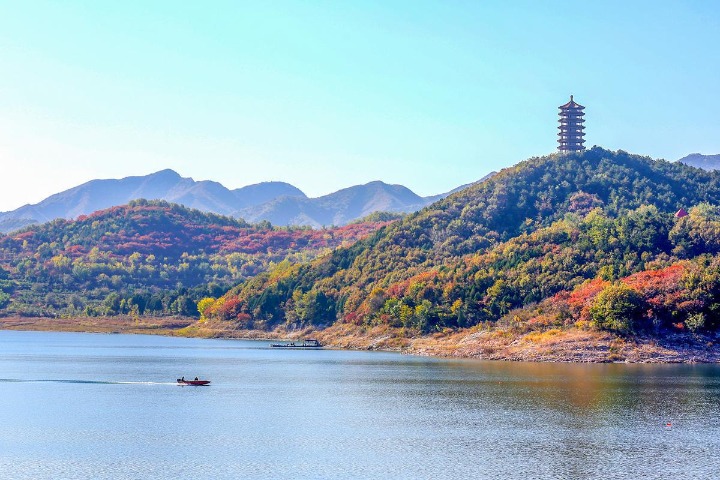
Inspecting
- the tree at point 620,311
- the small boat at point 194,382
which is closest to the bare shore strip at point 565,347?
the tree at point 620,311

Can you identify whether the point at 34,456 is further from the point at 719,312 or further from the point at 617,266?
the point at 617,266

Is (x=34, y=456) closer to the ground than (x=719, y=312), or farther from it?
closer to the ground

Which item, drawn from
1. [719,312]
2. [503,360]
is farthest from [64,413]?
[719,312]

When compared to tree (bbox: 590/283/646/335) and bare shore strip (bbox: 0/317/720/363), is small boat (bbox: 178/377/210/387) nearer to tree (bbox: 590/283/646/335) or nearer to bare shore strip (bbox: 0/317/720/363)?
bare shore strip (bbox: 0/317/720/363)

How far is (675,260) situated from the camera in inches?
6663

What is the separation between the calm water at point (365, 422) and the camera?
6128 cm

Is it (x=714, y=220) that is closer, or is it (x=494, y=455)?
(x=494, y=455)

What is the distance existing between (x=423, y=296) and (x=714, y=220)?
210ft

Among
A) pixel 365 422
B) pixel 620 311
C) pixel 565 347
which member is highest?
pixel 620 311

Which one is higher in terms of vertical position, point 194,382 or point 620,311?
point 620,311

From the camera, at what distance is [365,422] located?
80.8 m

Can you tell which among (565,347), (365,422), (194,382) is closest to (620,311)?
(565,347)

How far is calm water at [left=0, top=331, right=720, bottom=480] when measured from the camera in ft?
201

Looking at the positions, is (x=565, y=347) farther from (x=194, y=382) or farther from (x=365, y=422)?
(x=365, y=422)
